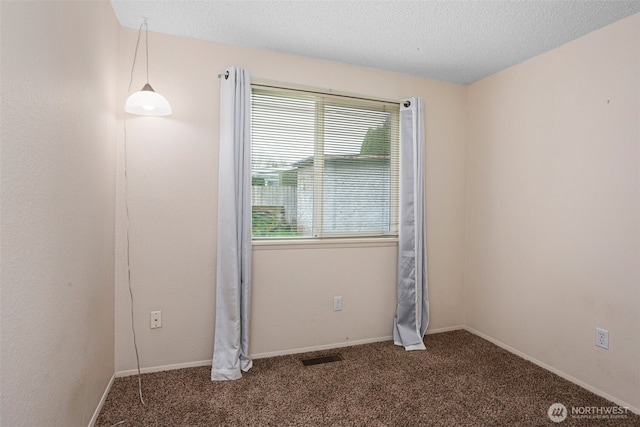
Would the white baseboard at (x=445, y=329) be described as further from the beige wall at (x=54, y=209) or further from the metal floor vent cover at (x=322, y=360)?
the beige wall at (x=54, y=209)

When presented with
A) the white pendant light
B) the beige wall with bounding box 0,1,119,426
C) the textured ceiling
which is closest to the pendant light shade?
the white pendant light

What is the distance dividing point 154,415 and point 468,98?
11.8 ft

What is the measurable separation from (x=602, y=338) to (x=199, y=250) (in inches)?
111

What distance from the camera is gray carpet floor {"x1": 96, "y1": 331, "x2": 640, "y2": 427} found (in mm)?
1875

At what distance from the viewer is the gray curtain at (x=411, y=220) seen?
2.92 meters

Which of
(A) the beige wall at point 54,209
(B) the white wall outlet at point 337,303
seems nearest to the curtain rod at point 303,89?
(A) the beige wall at point 54,209

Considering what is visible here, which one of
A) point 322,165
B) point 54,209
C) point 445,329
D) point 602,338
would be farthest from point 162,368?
point 602,338

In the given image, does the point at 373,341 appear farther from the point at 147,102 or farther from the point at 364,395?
the point at 147,102

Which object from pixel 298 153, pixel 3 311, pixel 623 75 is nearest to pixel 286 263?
pixel 298 153

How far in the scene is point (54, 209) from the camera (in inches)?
51.6

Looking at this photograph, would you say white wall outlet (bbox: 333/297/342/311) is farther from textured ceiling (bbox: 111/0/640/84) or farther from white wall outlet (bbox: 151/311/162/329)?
textured ceiling (bbox: 111/0/640/84)

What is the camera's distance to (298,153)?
9.02 ft

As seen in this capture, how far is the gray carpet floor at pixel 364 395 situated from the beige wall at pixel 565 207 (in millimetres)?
309

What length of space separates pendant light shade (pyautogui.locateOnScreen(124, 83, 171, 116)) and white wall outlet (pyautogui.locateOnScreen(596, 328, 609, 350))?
3158mm
